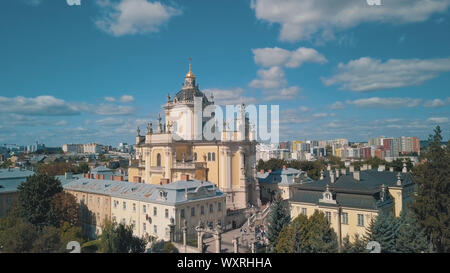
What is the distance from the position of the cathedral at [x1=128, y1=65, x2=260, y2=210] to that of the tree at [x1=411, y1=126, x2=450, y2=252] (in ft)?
70.6

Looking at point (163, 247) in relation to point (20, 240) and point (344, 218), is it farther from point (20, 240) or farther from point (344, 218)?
point (344, 218)

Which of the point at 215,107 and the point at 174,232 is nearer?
the point at 174,232

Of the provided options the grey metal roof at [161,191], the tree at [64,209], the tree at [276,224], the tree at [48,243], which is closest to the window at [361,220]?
the tree at [276,224]

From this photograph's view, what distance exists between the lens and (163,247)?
28047mm

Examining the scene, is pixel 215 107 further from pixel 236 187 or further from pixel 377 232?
pixel 377 232

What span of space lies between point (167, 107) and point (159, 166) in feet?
32.9

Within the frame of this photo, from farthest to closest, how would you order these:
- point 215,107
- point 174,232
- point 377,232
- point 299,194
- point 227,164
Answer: point 215,107
point 227,164
point 299,194
point 174,232
point 377,232

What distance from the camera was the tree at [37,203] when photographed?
32.2 m

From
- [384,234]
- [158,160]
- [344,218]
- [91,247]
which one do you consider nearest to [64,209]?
[91,247]

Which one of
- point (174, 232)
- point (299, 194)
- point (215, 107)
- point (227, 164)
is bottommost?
point (174, 232)

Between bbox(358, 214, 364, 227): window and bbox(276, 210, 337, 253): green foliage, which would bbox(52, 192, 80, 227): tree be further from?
bbox(358, 214, 364, 227): window

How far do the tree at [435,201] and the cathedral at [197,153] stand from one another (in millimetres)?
21531
